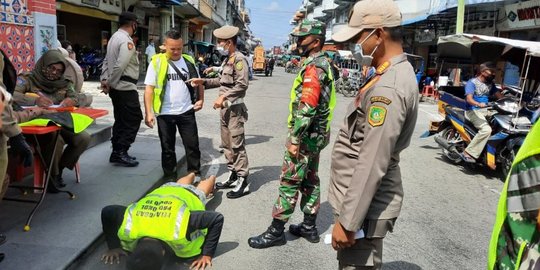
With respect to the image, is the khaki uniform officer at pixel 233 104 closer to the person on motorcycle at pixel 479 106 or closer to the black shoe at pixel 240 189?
the black shoe at pixel 240 189

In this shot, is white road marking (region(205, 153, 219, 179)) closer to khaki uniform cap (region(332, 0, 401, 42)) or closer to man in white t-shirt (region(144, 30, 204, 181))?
man in white t-shirt (region(144, 30, 204, 181))

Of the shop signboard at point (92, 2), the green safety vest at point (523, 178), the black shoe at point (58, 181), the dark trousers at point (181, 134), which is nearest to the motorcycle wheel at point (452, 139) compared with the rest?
the dark trousers at point (181, 134)

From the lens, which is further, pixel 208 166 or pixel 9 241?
pixel 208 166

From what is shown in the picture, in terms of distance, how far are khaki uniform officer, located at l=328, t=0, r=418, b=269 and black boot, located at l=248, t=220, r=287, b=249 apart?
5.50 feet

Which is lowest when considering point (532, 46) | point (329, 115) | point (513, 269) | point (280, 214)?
point (280, 214)

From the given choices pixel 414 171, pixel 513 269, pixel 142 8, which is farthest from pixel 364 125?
pixel 142 8

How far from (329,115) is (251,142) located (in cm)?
474

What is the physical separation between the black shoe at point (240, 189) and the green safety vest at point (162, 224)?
1.73 metres

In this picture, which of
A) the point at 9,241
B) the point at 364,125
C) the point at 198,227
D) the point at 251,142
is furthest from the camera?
the point at 251,142

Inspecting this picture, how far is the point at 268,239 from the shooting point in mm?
3895

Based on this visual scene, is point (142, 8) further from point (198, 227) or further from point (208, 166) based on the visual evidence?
point (198, 227)

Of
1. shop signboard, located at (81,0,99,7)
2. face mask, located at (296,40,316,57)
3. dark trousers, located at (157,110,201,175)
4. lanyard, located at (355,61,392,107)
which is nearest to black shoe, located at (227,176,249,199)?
dark trousers, located at (157,110,201,175)

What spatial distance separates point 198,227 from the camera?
128 inches

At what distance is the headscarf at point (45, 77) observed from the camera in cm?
474
